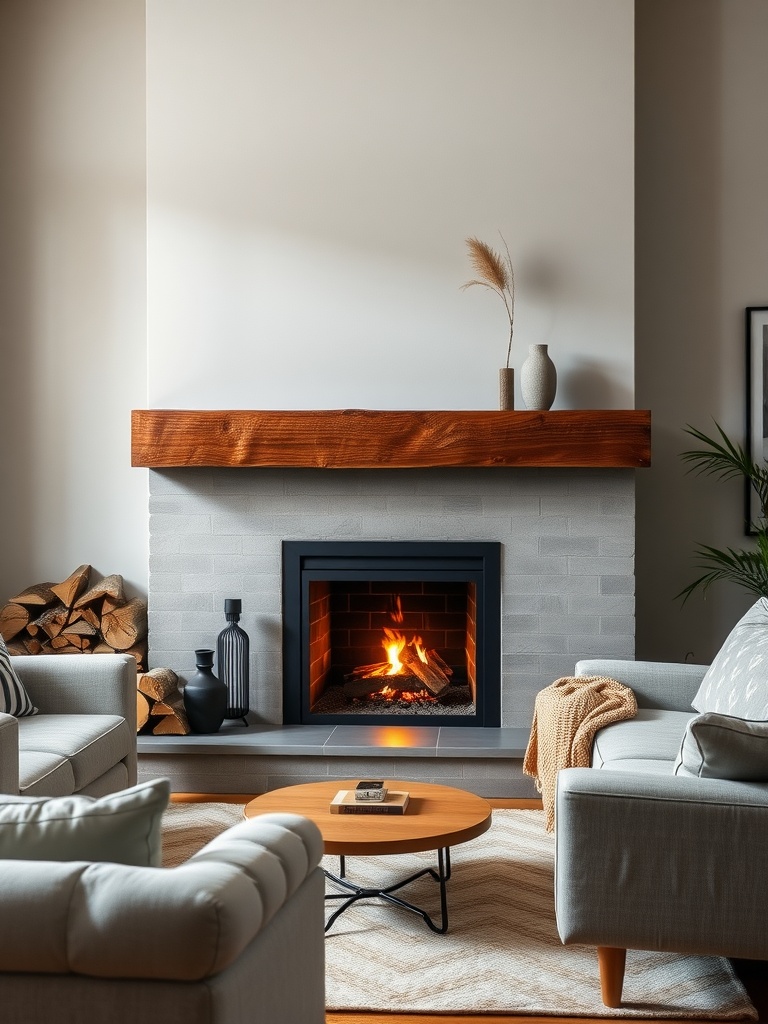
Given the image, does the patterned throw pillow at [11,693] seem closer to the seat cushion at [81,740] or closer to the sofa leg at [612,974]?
the seat cushion at [81,740]

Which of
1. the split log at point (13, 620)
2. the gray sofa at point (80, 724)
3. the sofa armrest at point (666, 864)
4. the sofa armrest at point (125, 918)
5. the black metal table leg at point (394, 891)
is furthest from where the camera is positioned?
the split log at point (13, 620)

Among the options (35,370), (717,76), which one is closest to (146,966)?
(35,370)

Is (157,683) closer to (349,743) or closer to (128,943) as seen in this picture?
Result: (349,743)

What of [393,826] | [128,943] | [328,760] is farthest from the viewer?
[328,760]

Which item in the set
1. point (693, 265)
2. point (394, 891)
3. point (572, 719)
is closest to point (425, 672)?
point (572, 719)

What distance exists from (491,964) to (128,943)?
4.90ft

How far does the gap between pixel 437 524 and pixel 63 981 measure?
3005 mm

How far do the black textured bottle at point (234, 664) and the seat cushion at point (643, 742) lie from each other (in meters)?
1.59

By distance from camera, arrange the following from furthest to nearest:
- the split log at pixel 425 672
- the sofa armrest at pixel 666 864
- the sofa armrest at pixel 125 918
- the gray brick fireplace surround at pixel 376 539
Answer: the split log at pixel 425 672 → the gray brick fireplace surround at pixel 376 539 → the sofa armrest at pixel 666 864 → the sofa armrest at pixel 125 918

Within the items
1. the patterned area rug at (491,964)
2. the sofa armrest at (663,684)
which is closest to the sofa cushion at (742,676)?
A: the sofa armrest at (663,684)

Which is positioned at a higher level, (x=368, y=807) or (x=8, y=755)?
(x=8, y=755)

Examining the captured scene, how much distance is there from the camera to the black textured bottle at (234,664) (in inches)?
164

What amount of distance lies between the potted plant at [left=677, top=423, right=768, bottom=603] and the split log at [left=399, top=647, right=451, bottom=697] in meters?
1.08

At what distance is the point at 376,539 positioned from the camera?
423cm
